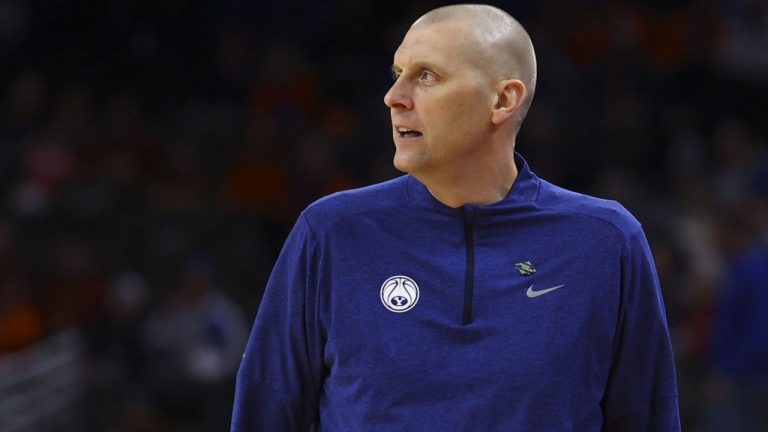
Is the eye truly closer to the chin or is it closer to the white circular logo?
the chin

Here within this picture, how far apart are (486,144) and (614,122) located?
7.73 meters

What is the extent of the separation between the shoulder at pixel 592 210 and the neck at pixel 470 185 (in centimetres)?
10

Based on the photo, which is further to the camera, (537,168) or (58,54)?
(58,54)

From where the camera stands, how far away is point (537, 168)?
10109 mm

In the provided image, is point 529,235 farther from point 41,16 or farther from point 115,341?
point 41,16

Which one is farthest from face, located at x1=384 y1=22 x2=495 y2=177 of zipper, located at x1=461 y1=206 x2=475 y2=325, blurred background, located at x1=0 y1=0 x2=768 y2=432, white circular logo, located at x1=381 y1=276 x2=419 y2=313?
blurred background, located at x1=0 y1=0 x2=768 y2=432

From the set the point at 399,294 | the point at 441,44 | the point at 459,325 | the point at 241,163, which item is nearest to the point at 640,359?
the point at 459,325

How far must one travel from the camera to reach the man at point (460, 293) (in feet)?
9.20

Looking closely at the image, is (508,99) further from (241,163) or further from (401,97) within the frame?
(241,163)

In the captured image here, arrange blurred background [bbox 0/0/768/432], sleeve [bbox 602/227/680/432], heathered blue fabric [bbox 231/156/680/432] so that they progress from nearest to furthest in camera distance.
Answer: heathered blue fabric [bbox 231/156/680/432] < sleeve [bbox 602/227/680/432] < blurred background [bbox 0/0/768/432]

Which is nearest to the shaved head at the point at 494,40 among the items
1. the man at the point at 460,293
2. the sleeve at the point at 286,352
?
the man at the point at 460,293

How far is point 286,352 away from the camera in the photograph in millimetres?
2936

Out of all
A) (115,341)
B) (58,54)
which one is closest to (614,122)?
(115,341)

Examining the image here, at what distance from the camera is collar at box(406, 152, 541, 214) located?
9.67ft
